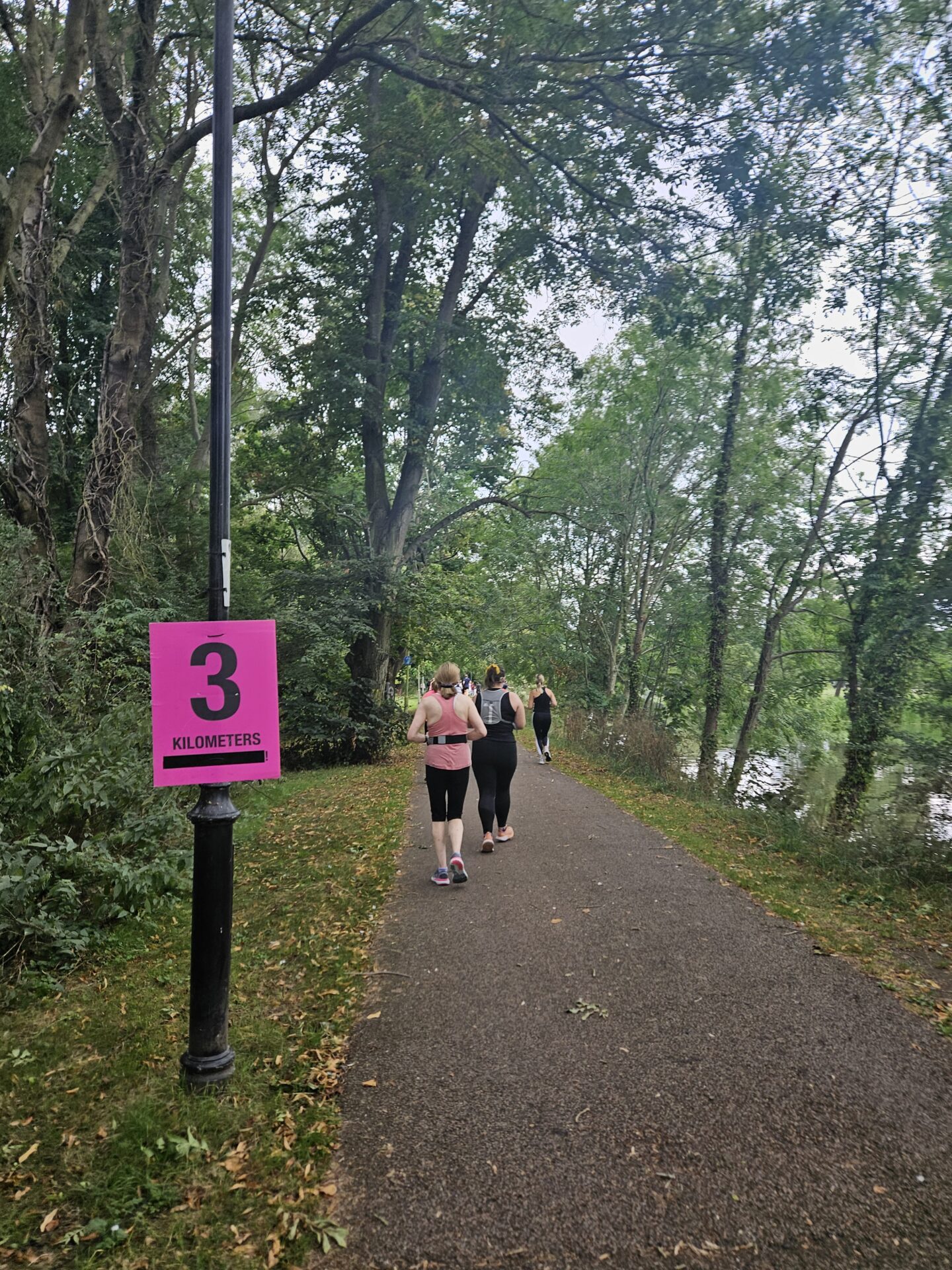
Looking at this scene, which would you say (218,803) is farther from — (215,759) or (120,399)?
(120,399)

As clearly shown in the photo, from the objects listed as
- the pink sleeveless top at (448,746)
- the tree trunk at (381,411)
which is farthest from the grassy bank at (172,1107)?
the tree trunk at (381,411)

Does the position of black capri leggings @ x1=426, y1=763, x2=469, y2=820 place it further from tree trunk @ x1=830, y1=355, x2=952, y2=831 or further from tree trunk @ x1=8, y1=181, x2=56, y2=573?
tree trunk @ x1=8, y1=181, x2=56, y2=573

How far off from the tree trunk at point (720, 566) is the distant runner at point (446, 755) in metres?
11.2

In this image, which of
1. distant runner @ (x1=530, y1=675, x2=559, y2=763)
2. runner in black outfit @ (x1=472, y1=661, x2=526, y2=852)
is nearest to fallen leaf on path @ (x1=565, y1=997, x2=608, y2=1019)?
runner in black outfit @ (x1=472, y1=661, x2=526, y2=852)

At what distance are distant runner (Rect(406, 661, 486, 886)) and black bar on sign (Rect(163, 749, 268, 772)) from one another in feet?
10.1

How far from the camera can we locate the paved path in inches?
102

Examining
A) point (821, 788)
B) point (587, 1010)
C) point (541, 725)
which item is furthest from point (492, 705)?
point (541, 725)

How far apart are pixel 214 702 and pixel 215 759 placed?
262 millimetres

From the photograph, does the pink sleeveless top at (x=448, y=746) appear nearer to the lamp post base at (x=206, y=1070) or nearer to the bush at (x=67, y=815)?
the bush at (x=67, y=815)

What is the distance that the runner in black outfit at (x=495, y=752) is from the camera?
771 centimetres

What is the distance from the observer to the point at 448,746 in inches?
259

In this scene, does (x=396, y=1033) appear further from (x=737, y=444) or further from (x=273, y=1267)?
(x=737, y=444)

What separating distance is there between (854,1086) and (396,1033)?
7.54 feet

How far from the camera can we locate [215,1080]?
3373 mm
